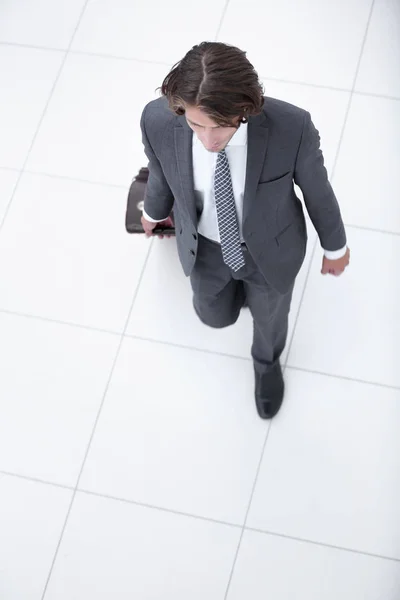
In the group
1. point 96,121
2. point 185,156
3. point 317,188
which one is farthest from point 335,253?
point 96,121

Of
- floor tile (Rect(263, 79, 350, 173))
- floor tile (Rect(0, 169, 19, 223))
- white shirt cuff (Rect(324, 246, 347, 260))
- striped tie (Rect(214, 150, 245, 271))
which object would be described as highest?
striped tie (Rect(214, 150, 245, 271))

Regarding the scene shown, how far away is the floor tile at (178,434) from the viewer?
2.67 meters

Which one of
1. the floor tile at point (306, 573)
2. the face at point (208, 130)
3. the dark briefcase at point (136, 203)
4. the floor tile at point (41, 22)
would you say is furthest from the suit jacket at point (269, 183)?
the floor tile at point (41, 22)

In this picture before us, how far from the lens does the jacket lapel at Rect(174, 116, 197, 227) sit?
1853mm

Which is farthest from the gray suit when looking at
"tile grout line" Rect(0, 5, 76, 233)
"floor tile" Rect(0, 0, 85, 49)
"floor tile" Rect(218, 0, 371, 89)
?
"floor tile" Rect(0, 0, 85, 49)

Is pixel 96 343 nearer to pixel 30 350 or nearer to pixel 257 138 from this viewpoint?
pixel 30 350

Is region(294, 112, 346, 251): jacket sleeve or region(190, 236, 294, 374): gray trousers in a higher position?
region(294, 112, 346, 251): jacket sleeve

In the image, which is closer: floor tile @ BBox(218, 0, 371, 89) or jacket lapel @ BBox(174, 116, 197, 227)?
jacket lapel @ BBox(174, 116, 197, 227)

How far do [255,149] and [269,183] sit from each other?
0.11m

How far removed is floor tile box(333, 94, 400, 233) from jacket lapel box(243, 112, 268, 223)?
122 cm

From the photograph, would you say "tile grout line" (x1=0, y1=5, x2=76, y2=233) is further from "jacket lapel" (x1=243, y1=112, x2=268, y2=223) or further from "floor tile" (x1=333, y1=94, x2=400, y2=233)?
"jacket lapel" (x1=243, y1=112, x2=268, y2=223)

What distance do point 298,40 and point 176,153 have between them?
172 centimetres

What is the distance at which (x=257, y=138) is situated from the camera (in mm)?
1802

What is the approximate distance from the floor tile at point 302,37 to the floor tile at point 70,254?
864mm
